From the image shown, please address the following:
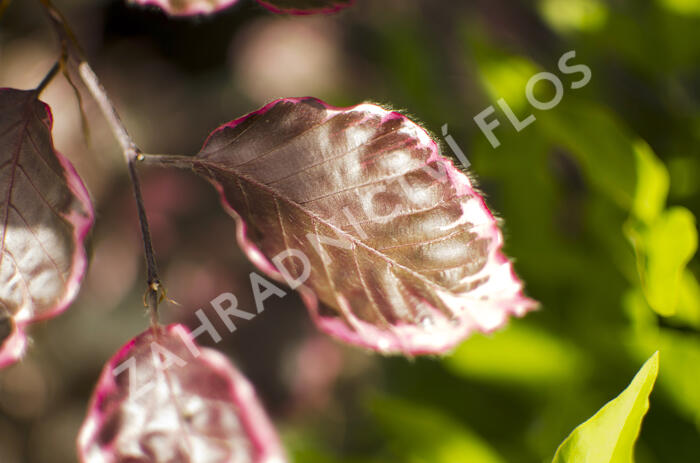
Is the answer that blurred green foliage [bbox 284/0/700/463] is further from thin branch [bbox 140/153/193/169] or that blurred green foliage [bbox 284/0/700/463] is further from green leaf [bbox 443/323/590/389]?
thin branch [bbox 140/153/193/169]

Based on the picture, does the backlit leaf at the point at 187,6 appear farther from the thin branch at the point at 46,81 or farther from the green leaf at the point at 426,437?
the green leaf at the point at 426,437

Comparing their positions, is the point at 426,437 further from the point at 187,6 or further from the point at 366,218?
the point at 187,6

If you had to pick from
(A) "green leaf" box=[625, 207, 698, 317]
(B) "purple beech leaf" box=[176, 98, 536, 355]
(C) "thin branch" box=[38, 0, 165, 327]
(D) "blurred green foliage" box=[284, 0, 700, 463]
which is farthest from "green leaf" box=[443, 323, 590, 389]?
(C) "thin branch" box=[38, 0, 165, 327]

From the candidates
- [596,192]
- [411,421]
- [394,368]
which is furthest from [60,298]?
[394,368]

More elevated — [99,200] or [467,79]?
[99,200]

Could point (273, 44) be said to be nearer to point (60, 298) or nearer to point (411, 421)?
point (411, 421)

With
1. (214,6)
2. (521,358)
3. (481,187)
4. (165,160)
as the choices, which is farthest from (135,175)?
(481,187)

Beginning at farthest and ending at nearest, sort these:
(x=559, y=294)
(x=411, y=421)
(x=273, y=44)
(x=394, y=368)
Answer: (x=273, y=44)
(x=394, y=368)
(x=559, y=294)
(x=411, y=421)

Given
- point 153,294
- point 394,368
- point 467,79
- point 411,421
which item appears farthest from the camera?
point 467,79
